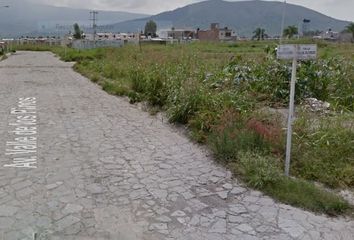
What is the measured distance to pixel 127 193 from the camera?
4066 mm

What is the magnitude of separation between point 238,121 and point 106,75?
10948 mm

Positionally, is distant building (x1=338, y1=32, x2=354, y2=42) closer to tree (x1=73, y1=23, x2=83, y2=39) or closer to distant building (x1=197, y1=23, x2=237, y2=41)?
distant building (x1=197, y1=23, x2=237, y2=41)

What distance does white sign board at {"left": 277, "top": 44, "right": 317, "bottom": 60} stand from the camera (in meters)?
3.98

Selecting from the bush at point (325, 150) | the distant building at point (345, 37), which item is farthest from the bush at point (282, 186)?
the distant building at point (345, 37)

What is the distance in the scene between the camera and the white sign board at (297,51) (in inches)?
157

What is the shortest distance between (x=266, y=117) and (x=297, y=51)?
81.6 inches

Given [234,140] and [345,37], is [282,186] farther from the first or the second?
[345,37]

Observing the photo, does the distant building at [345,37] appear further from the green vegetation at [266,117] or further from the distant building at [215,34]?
the green vegetation at [266,117]

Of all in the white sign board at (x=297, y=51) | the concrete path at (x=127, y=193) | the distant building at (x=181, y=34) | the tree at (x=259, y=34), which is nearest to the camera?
the concrete path at (x=127, y=193)

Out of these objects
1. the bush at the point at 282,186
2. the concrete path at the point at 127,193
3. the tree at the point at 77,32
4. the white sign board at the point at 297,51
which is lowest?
the concrete path at the point at 127,193

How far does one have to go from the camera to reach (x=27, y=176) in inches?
176

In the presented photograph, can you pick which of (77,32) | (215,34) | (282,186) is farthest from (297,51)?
(215,34)

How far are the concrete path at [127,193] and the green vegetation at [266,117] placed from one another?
275mm

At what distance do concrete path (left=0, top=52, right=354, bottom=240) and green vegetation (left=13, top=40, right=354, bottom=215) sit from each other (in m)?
0.28
